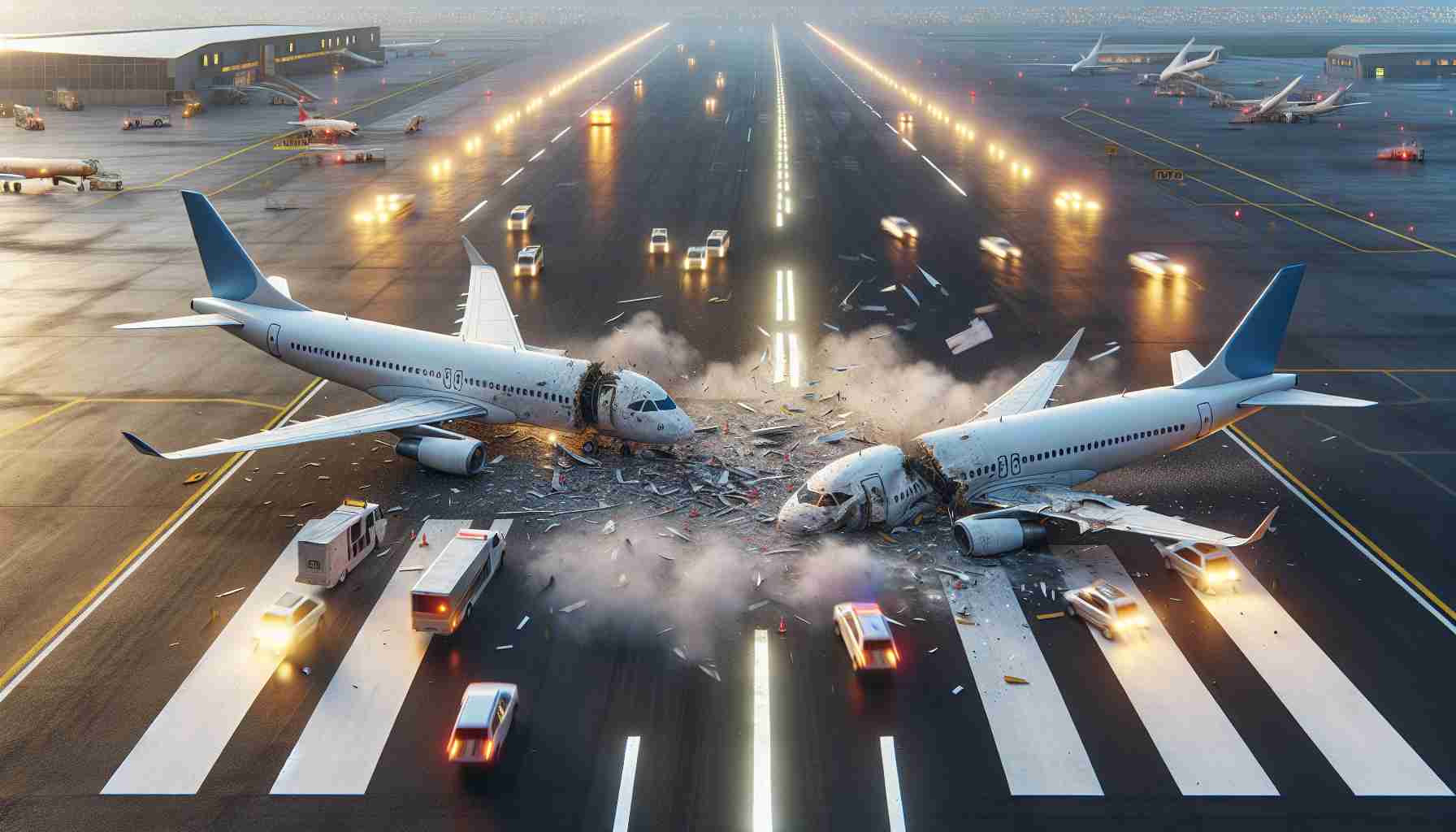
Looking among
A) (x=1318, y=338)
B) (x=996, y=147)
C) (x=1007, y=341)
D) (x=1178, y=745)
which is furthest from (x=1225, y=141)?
(x=1178, y=745)

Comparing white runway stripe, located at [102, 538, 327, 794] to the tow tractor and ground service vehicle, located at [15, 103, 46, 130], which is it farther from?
the tow tractor

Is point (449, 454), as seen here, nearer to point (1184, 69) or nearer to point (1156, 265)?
point (1156, 265)

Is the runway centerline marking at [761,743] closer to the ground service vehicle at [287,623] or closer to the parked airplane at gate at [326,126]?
the ground service vehicle at [287,623]

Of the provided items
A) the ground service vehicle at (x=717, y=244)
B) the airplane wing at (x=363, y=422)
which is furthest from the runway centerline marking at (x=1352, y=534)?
the ground service vehicle at (x=717, y=244)

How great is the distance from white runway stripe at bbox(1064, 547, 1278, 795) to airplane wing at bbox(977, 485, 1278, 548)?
2216 millimetres

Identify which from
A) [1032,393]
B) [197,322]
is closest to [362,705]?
[197,322]

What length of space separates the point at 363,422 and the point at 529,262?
30484 mm

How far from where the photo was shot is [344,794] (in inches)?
1011

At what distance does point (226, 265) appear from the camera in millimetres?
48938

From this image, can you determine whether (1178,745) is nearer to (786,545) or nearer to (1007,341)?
(786,545)

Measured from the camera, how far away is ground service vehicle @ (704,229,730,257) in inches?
2953

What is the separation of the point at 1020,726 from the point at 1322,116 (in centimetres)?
15803

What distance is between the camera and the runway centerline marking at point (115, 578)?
30.4 metres

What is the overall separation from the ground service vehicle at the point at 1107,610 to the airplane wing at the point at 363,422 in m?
24.1
